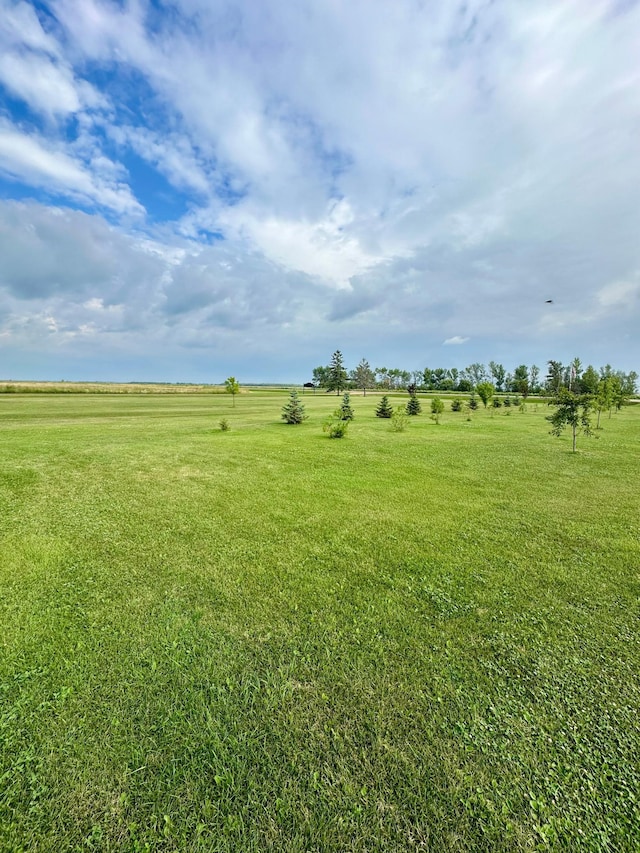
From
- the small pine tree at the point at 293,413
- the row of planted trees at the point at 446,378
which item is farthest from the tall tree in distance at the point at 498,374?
the small pine tree at the point at 293,413

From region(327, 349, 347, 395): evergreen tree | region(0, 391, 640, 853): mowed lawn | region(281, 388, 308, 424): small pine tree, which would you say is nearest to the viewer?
region(0, 391, 640, 853): mowed lawn

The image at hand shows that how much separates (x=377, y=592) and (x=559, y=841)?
273 cm

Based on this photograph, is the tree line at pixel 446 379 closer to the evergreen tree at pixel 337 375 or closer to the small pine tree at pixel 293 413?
the evergreen tree at pixel 337 375

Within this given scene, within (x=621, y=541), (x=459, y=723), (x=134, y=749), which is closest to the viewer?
(x=134, y=749)

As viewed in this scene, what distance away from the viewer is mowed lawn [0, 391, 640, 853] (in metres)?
2.30

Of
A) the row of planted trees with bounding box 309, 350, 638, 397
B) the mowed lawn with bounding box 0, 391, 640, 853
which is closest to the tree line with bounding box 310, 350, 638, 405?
the row of planted trees with bounding box 309, 350, 638, 397

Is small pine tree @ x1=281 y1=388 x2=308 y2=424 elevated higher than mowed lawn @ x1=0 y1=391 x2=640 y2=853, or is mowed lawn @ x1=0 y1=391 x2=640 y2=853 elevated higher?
small pine tree @ x1=281 y1=388 x2=308 y2=424

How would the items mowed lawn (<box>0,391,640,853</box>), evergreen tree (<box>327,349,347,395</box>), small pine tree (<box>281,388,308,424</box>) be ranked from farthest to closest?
evergreen tree (<box>327,349,347,395</box>) < small pine tree (<box>281,388,308,424</box>) < mowed lawn (<box>0,391,640,853</box>)

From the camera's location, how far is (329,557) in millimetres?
5738

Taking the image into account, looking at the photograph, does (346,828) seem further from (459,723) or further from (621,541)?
(621,541)

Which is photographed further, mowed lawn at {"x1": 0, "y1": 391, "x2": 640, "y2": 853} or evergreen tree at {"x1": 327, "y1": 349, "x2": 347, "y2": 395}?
evergreen tree at {"x1": 327, "y1": 349, "x2": 347, "y2": 395}

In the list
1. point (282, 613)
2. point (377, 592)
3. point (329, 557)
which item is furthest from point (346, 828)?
point (329, 557)

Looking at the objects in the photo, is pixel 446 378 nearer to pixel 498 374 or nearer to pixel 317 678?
pixel 498 374

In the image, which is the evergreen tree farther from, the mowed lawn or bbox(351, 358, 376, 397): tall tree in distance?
the mowed lawn
